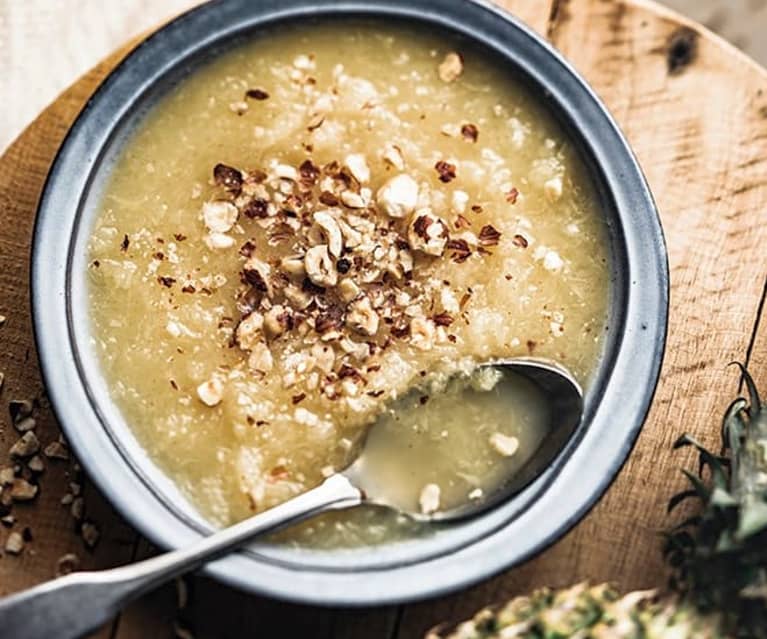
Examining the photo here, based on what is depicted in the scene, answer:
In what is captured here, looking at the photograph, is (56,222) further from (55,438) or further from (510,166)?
(510,166)

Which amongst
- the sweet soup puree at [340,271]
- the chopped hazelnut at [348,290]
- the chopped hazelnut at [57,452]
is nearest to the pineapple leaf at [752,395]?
the sweet soup puree at [340,271]

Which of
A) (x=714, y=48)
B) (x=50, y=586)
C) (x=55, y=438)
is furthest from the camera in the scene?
(x=714, y=48)

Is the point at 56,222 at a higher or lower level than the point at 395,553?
higher

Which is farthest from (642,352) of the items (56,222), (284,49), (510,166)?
(56,222)

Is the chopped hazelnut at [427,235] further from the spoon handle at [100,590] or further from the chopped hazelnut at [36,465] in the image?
the chopped hazelnut at [36,465]

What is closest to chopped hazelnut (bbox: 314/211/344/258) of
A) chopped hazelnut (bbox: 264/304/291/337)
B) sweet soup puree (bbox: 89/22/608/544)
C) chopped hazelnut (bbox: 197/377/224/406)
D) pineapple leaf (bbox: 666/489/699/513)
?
sweet soup puree (bbox: 89/22/608/544)

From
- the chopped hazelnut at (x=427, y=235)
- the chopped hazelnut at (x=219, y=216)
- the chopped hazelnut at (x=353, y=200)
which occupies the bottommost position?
the chopped hazelnut at (x=219, y=216)

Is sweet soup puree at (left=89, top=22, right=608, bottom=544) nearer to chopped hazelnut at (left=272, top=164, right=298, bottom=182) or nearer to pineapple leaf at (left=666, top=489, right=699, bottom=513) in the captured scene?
chopped hazelnut at (left=272, top=164, right=298, bottom=182)
